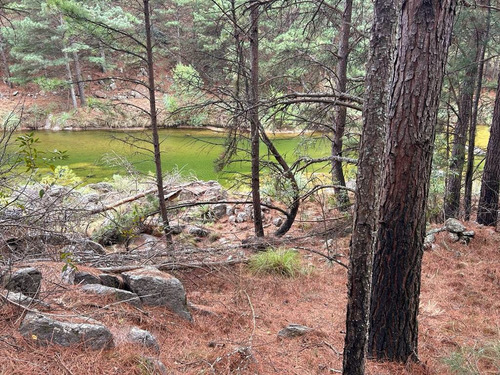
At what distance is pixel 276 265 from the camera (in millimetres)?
5586

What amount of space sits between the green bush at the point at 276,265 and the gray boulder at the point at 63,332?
10.8 feet

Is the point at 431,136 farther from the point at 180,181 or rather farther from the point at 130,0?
the point at 180,181

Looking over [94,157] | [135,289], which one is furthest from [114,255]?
[94,157]

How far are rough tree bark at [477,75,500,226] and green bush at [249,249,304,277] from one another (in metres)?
4.05

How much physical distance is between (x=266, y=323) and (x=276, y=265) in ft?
5.32

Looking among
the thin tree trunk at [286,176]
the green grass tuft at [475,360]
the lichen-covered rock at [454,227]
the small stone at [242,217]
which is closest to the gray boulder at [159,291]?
the green grass tuft at [475,360]

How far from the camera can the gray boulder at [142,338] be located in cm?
266

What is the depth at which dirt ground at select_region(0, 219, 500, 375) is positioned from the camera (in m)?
2.35

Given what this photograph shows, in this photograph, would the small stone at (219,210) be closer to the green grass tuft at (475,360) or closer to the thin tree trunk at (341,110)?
the thin tree trunk at (341,110)

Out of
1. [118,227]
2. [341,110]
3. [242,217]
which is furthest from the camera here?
[242,217]

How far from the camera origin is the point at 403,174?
286 centimetres

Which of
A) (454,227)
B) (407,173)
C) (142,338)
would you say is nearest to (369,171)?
(407,173)

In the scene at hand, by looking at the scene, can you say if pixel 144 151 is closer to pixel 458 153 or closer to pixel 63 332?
pixel 458 153

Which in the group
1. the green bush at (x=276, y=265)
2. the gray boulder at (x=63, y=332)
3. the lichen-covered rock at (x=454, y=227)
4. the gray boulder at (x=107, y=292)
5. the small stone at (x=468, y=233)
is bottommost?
the green bush at (x=276, y=265)
